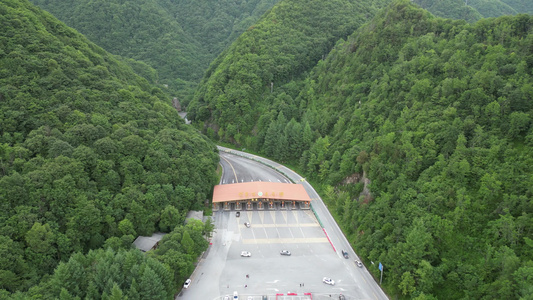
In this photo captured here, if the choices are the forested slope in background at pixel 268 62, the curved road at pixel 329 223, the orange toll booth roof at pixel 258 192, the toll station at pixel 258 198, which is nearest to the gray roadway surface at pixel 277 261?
the curved road at pixel 329 223

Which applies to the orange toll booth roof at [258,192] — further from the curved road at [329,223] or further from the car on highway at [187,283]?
the car on highway at [187,283]

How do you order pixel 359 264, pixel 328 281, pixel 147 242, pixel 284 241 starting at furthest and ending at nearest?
pixel 284 241
pixel 359 264
pixel 147 242
pixel 328 281

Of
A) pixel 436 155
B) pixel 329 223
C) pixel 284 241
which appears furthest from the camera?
pixel 329 223

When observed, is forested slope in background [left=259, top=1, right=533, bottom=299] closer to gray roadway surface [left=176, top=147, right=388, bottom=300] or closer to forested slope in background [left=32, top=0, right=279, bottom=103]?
gray roadway surface [left=176, top=147, right=388, bottom=300]

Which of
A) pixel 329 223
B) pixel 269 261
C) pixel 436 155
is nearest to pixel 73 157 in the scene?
pixel 269 261

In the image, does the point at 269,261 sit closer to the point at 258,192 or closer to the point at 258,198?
the point at 258,198

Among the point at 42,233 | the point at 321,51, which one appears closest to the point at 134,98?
the point at 42,233

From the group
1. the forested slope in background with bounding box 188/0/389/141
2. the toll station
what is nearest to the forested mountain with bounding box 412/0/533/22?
the forested slope in background with bounding box 188/0/389/141
